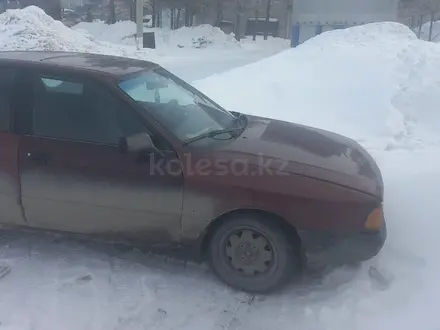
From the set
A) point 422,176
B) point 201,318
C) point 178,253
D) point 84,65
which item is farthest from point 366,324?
point 84,65

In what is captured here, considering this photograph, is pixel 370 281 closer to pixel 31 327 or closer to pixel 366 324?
pixel 366 324

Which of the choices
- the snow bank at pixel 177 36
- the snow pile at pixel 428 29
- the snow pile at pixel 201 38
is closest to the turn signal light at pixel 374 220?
the snow bank at pixel 177 36

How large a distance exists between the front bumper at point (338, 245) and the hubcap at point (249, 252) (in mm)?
267

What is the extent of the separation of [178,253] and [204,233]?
0.25 m

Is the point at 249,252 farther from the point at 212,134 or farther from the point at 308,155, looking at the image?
the point at 212,134

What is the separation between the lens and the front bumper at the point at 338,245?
3195 mm

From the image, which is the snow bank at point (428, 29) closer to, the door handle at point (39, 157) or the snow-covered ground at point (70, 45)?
the snow-covered ground at point (70, 45)

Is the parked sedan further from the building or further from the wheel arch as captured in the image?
the building

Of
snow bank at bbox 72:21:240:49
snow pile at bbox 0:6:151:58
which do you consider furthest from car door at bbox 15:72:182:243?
snow bank at bbox 72:21:240:49

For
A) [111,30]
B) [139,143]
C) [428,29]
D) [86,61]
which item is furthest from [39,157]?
[111,30]

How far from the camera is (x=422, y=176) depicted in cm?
492

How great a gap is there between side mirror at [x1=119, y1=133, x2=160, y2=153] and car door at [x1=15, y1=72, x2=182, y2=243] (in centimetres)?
5

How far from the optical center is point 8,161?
138 inches

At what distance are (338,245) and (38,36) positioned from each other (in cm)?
1770
